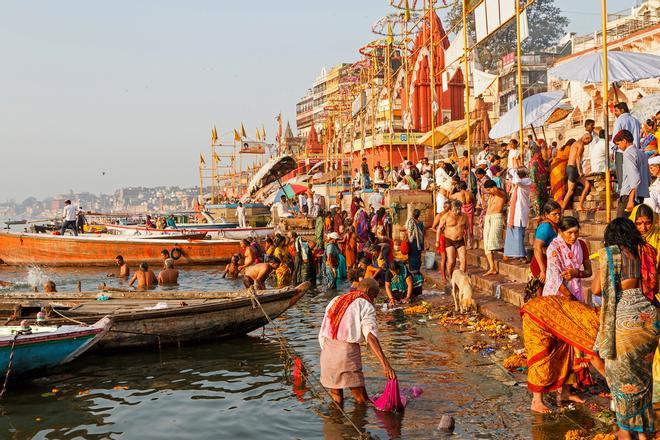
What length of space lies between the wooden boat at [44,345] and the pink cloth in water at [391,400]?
3.90 m

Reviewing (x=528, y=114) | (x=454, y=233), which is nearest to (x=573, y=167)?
(x=454, y=233)

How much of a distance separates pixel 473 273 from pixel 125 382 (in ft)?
21.0

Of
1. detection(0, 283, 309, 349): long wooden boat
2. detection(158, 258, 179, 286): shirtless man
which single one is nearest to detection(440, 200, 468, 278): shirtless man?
detection(0, 283, 309, 349): long wooden boat

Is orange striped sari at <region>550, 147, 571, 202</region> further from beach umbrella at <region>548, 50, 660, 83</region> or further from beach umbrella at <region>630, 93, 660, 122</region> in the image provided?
beach umbrella at <region>630, 93, 660, 122</region>

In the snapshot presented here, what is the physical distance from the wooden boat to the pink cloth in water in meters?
3.90

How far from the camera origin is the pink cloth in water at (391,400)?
6434mm

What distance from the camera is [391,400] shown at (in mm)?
6434

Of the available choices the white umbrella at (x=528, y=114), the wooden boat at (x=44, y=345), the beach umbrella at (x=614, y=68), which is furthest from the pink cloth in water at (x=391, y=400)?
the white umbrella at (x=528, y=114)

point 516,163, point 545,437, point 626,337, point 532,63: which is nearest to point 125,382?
point 545,437

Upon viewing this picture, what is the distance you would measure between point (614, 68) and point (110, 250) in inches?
770

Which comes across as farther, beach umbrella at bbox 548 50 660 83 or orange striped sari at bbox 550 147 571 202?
orange striped sari at bbox 550 147 571 202

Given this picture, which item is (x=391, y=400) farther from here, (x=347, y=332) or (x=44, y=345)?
(x=44, y=345)

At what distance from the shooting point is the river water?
6.25 m

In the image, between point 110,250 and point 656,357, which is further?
point 110,250
